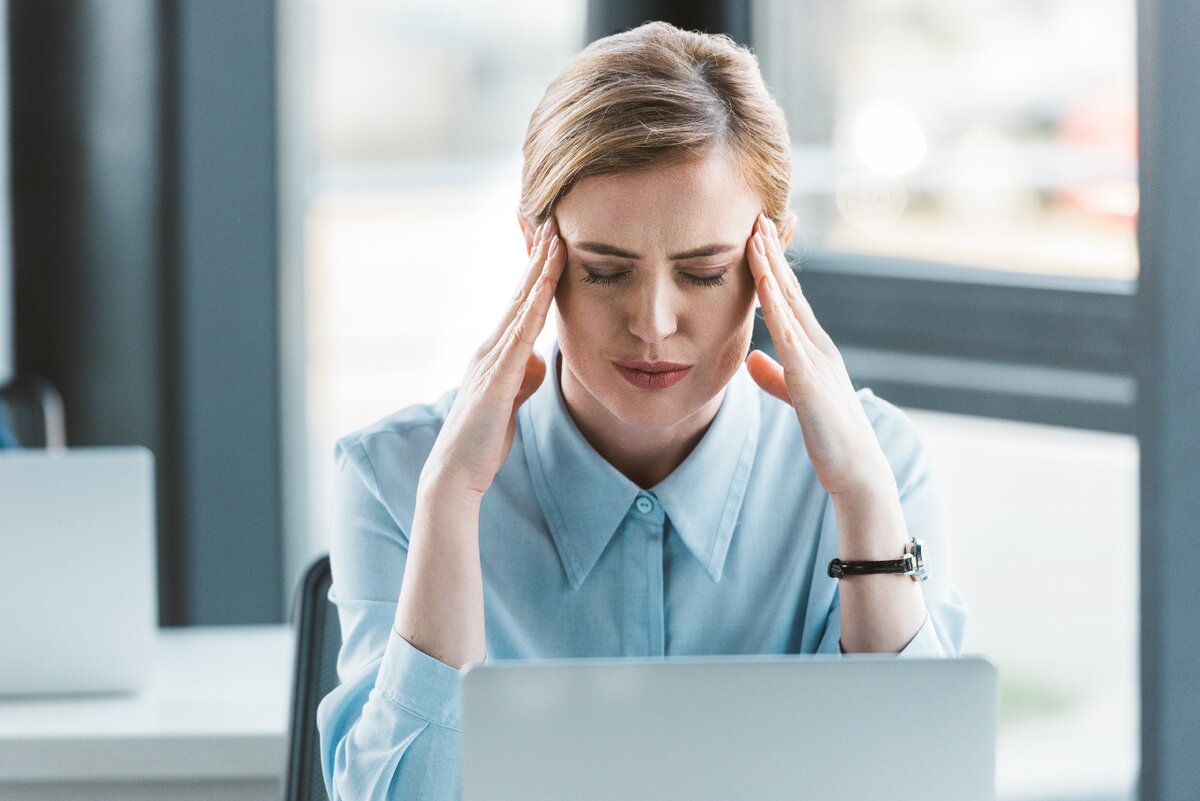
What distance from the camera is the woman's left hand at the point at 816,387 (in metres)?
1.32

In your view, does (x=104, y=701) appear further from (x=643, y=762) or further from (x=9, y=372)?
(x=9, y=372)

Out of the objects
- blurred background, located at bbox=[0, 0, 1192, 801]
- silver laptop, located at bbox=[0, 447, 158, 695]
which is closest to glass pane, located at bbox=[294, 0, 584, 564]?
blurred background, located at bbox=[0, 0, 1192, 801]

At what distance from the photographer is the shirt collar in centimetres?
144

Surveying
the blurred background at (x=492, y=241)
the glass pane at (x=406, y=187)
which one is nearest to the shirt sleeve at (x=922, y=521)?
the blurred background at (x=492, y=241)

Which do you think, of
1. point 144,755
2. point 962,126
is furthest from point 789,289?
point 962,126

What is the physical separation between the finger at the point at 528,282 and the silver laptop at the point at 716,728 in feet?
1.92

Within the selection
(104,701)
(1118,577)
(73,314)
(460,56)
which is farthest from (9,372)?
(1118,577)

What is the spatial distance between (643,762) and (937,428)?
106 inches

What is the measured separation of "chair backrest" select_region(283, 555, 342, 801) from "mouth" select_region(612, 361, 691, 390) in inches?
16.9

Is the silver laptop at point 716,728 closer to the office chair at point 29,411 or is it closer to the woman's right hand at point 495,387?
the woman's right hand at point 495,387

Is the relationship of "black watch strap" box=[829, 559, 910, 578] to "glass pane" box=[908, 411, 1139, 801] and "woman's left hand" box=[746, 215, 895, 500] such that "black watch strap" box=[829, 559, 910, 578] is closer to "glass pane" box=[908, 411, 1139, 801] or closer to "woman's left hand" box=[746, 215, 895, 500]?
"woman's left hand" box=[746, 215, 895, 500]

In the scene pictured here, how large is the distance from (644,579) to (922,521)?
0.96 ft

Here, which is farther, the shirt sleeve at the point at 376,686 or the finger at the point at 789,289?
the finger at the point at 789,289

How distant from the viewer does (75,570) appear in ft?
6.22
